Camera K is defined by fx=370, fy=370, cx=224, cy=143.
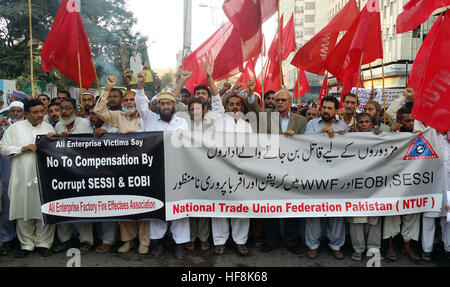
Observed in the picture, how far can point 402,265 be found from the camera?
4.18 m

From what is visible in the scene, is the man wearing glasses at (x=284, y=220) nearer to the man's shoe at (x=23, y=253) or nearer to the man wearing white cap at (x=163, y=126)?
the man wearing white cap at (x=163, y=126)

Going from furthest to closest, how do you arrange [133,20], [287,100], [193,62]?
[133,20] → [193,62] → [287,100]

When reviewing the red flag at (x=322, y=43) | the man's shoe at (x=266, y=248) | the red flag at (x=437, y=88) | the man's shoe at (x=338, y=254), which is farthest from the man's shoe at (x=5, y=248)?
the red flag at (x=437, y=88)

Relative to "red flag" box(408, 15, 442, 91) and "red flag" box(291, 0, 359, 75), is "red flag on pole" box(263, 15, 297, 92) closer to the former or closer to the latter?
"red flag" box(291, 0, 359, 75)

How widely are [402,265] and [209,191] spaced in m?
2.34

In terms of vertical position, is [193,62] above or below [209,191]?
above

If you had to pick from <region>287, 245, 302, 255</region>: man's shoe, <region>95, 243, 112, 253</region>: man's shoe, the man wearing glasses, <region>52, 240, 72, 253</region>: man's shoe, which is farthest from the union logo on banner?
<region>52, 240, 72, 253</region>: man's shoe

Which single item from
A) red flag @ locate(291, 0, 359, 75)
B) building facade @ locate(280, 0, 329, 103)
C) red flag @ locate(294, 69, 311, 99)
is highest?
building facade @ locate(280, 0, 329, 103)

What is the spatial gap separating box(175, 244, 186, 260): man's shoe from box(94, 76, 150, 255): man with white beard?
0.37 metres

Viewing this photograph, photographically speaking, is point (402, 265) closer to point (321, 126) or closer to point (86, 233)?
point (321, 126)

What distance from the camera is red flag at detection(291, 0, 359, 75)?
6.02m

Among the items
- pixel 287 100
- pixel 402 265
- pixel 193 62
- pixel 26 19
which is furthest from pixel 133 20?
pixel 402 265

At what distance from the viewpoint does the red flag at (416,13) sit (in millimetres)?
4379

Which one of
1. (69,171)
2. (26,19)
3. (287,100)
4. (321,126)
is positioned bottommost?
(69,171)
